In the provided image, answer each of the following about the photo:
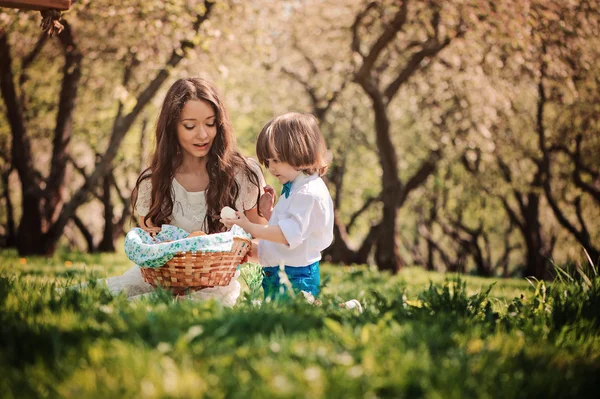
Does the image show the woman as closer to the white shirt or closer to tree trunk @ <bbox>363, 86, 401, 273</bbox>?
the white shirt

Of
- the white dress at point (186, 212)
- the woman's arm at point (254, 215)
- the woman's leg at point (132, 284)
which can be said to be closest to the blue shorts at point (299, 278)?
the white dress at point (186, 212)

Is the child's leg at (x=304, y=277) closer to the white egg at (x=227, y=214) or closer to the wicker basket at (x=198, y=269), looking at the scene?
the wicker basket at (x=198, y=269)

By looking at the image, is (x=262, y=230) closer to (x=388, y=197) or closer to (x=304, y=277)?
(x=304, y=277)

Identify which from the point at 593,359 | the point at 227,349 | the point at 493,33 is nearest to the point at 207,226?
the point at 227,349

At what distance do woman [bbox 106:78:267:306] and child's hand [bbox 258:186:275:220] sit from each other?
0.68 feet

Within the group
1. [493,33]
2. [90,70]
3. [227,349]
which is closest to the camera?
[227,349]

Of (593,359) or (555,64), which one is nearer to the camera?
(593,359)

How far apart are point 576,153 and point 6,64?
12.2 metres

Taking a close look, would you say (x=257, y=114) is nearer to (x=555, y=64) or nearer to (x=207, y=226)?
(x=555, y=64)

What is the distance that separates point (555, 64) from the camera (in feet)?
33.9

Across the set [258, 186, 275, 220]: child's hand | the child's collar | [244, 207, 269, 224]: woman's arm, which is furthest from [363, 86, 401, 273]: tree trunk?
the child's collar

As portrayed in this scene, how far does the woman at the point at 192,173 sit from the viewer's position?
4777 millimetres

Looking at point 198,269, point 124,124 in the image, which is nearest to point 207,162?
point 198,269

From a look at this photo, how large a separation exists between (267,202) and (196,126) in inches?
31.8
